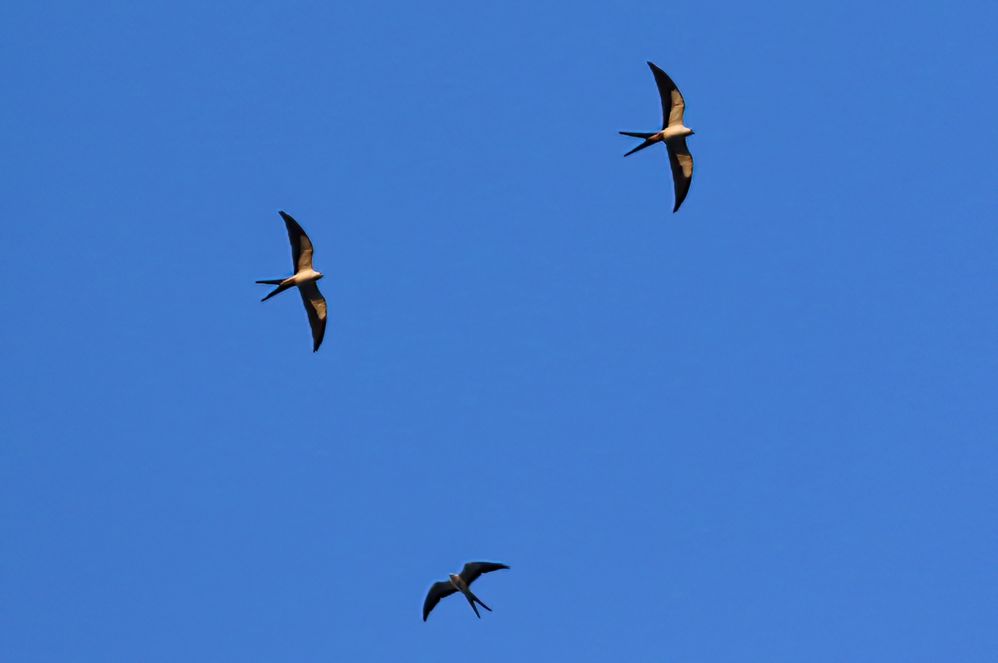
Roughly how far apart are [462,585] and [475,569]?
0.82 m

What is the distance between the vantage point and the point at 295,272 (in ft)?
159

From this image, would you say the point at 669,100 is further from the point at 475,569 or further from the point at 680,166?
the point at 475,569

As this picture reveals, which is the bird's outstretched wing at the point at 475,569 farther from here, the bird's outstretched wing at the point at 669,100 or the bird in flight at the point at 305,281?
the bird's outstretched wing at the point at 669,100

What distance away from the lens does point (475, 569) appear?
4706 cm

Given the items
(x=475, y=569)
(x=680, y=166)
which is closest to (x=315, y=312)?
(x=475, y=569)

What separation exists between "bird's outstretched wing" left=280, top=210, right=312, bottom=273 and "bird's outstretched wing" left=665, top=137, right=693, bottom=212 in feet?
40.2

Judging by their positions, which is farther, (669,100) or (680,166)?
(680,166)

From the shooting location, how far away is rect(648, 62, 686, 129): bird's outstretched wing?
158 ft

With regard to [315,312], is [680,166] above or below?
above

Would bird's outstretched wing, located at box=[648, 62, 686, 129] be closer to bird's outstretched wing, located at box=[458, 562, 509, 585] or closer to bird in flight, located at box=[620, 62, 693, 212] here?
bird in flight, located at box=[620, 62, 693, 212]

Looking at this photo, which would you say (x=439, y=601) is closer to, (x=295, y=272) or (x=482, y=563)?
(x=482, y=563)

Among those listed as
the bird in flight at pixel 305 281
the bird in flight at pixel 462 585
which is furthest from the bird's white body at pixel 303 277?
the bird in flight at pixel 462 585

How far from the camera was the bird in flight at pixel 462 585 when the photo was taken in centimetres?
4675

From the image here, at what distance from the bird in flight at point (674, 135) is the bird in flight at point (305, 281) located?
10860 millimetres
